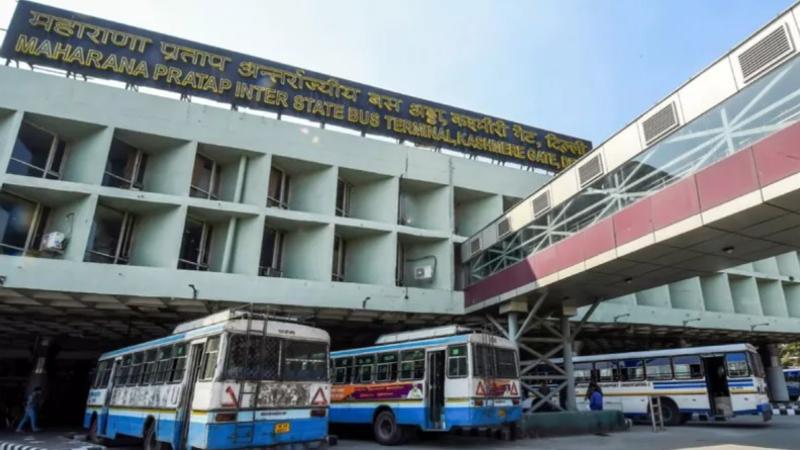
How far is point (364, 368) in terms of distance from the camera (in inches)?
551

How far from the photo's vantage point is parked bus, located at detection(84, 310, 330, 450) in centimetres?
854

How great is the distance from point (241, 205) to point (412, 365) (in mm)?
8661

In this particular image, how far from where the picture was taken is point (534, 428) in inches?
521

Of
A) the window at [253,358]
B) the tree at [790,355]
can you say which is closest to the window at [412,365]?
the window at [253,358]

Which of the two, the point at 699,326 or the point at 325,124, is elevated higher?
the point at 325,124

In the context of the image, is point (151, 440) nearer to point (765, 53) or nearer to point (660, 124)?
point (660, 124)

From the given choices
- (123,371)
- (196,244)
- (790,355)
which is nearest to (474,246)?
(196,244)

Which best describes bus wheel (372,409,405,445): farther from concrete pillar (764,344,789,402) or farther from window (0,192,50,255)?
concrete pillar (764,344,789,402)

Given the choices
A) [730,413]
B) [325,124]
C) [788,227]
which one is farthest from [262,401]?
[730,413]

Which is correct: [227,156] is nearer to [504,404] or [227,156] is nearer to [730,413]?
[504,404]

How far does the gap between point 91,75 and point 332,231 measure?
10.6 meters

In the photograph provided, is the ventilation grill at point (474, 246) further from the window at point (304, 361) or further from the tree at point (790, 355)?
the tree at point (790, 355)

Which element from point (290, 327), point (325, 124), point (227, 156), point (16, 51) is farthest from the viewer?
point (325, 124)

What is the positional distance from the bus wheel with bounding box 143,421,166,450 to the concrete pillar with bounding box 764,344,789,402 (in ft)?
110
